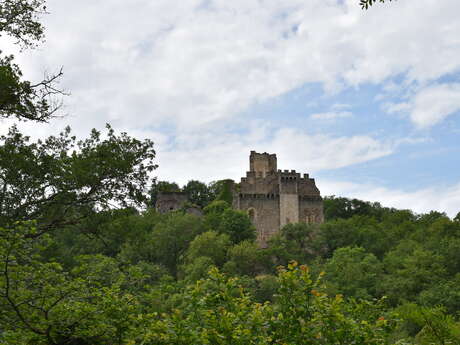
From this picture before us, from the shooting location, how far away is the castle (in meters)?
51.5

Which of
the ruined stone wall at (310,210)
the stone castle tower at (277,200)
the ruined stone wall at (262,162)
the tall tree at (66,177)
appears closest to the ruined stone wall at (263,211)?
the stone castle tower at (277,200)

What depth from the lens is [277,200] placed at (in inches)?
2056

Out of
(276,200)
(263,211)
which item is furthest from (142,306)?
(276,200)

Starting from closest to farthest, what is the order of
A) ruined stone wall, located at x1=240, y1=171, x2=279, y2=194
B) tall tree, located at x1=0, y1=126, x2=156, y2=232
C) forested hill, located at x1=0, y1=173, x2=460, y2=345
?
forested hill, located at x1=0, y1=173, x2=460, y2=345, tall tree, located at x1=0, y1=126, x2=156, y2=232, ruined stone wall, located at x1=240, y1=171, x2=279, y2=194

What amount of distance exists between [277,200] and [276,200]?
103 millimetres

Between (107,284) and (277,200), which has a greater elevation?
(277,200)

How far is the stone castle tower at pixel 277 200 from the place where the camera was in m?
51.5

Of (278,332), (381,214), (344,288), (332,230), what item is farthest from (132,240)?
(381,214)

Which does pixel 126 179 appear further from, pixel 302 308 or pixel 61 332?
pixel 302 308

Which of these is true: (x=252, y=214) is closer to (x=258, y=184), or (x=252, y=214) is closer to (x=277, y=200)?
(x=277, y=200)

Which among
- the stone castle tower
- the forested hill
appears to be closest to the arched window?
the stone castle tower

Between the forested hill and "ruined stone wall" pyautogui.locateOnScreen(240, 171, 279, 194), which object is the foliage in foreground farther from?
"ruined stone wall" pyautogui.locateOnScreen(240, 171, 279, 194)

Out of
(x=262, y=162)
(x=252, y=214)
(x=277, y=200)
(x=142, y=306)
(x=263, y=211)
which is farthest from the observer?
(x=262, y=162)

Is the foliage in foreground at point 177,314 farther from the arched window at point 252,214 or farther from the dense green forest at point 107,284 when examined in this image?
the arched window at point 252,214
